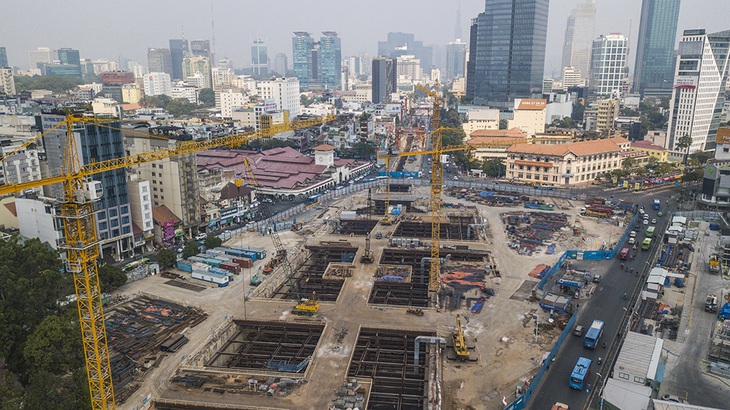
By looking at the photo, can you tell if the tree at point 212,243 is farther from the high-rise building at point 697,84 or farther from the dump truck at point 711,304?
the high-rise building at point 697,84

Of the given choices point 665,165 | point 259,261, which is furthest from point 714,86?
point 259,261

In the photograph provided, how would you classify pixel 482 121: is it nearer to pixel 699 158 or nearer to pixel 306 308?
pixel 699 158

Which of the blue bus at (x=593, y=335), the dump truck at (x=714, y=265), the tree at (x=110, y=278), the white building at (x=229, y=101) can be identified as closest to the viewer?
the blue bus at (x=593, y=335)

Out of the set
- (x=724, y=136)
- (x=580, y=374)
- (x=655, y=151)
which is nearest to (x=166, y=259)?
(x=580, y=374)

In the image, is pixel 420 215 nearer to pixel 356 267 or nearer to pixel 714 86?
pixel 356 267

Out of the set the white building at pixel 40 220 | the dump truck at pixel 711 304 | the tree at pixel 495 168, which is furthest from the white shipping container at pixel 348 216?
the dump truck at pixel 711 304

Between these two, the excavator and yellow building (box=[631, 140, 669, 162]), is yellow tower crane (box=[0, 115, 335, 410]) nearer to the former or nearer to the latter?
the excavator

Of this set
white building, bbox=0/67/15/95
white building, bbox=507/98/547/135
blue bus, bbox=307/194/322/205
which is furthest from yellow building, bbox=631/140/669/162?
white building, bbox=0/67/15/95
